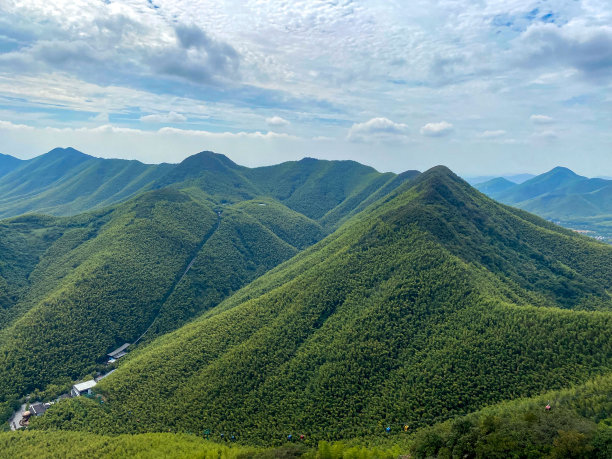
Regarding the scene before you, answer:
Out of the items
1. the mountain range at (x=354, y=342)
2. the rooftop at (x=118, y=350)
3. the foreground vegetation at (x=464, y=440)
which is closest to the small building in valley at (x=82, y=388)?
the mountain range at (x=354, y=342)

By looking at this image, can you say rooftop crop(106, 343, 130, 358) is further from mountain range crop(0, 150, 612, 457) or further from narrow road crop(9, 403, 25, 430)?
narrow road crop(9, 403, 25, 430)

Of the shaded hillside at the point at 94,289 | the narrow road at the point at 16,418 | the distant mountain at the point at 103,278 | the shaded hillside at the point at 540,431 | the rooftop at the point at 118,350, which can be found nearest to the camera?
the shaded hillside at the point at 540,431

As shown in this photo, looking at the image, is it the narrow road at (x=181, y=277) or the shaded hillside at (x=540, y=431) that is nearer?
the shaded hillside at (x=540, y=431)

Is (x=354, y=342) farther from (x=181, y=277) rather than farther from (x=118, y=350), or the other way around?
(x=181, y=277)

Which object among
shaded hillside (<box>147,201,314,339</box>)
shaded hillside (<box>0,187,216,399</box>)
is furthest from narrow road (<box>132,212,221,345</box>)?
shaded hillside (<box>0,187,216,399</box>)

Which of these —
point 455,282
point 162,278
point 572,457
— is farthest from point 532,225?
point 162,278

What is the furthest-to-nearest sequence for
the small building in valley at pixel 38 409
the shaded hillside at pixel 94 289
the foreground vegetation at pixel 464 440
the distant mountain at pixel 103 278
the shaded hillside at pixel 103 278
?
1. the distant mountain at pixel 103 278
2. the shaded hillside at pixel 103 278
3. the shaded hillside at pixel 94 289
4. the small building in valley at pixel 38 409
5. the foreground vegetation at pixel 464 440

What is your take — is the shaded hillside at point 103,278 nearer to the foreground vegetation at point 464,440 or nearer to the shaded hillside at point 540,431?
the foreground vegetation at point 464,440
